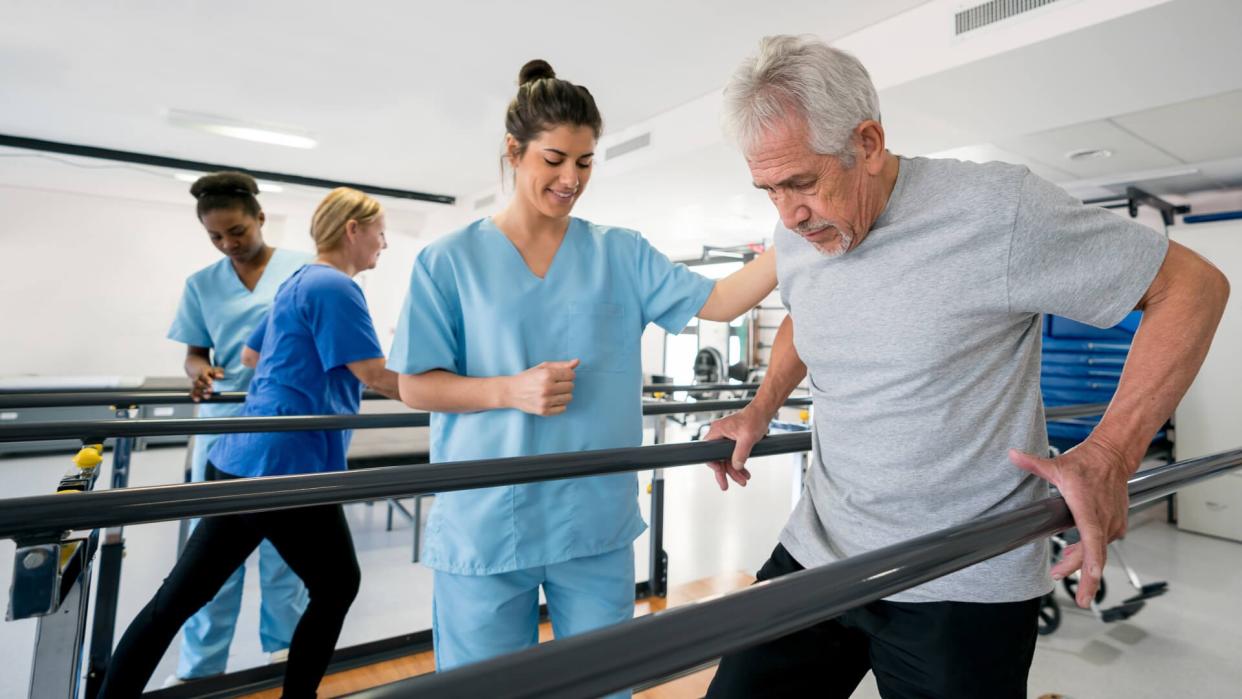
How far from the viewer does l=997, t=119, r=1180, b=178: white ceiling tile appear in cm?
438

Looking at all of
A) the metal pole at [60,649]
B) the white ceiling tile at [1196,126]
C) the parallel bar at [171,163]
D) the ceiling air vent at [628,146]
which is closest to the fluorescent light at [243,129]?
the parallel bar at [171,163]

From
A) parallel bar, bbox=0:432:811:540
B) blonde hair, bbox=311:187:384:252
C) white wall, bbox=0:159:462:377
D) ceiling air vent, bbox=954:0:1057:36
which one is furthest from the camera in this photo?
white wall, bbox=0:159:462:377

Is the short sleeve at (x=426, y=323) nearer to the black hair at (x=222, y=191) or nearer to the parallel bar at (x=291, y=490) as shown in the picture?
the parallel bar at (x=291, y=490)

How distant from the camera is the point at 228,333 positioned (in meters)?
2.52

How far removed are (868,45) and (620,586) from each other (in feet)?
12.1

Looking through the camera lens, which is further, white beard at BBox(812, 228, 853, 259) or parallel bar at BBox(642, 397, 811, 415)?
parallel bar at BBox(642, 397, 811, 415)

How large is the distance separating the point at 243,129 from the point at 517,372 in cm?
636

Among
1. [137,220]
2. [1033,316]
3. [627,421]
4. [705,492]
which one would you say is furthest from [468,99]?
[137,220]

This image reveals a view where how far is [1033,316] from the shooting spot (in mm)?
926

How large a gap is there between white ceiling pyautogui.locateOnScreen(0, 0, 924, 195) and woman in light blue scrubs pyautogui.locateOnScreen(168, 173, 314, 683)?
2.02 meters

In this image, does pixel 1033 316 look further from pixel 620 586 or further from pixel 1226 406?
pixel 1226 406

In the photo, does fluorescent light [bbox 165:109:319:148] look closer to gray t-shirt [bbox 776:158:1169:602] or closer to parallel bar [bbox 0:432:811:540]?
parallel bar [bbox 0:432:811:540]

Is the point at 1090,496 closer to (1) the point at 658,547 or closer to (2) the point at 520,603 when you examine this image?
(2) the point at 520,603

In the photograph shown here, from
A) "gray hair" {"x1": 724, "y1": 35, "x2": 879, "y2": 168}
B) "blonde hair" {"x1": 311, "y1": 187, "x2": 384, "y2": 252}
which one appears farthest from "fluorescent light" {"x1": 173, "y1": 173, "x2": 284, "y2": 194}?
"gray hair" {"x1": 724, "y1": 35, "x2": 879, "y2": 168}
